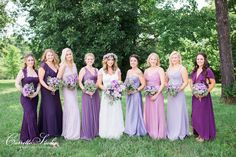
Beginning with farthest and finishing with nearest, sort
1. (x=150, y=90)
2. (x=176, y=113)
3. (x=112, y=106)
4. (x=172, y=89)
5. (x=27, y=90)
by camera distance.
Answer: (x=112, y=106), (x=176, y=113), (x=150, y=90), (x=172, y=89), (x=27, y=90)

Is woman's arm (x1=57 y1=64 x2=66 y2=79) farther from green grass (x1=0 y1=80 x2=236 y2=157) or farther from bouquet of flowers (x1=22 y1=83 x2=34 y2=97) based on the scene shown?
green grass (x1=0 y1=80 x2=236 y2=157)

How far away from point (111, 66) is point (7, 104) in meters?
8.92

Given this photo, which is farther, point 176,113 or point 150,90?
point 176,113

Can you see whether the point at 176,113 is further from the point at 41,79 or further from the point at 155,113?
the point at 41,79

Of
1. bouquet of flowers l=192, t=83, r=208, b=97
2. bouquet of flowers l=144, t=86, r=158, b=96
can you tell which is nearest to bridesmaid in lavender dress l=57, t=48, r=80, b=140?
bouquet of flowers l=144, t=86, r=158, b=96

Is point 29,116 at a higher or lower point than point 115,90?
lower

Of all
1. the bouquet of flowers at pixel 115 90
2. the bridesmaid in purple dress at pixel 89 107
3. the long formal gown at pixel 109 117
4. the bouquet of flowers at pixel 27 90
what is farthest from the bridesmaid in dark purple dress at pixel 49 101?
the bouquet of flowers at pixel 115 90

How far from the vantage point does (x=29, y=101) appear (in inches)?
355

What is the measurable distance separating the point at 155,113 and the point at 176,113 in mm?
519

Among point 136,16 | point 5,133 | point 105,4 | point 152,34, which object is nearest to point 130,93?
point 5,133

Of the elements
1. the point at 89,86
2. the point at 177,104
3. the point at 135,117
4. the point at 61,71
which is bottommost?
the point at 135,117

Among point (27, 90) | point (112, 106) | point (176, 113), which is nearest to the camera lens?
point (27, 90)

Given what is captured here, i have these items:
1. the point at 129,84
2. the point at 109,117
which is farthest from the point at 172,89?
the point at 109,117

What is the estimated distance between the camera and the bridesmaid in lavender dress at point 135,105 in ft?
31.4
